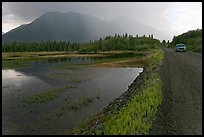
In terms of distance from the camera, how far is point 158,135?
1031 cm

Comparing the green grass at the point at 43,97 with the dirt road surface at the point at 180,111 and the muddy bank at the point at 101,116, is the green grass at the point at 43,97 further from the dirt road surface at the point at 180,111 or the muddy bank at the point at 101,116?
the dirt road surface at the point at 180,111

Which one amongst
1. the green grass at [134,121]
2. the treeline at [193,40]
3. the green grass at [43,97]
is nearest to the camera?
the green grass at [134,121]

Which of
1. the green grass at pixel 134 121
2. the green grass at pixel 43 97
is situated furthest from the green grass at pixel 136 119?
the green grass at pixel 43 97

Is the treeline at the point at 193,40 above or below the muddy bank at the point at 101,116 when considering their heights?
above

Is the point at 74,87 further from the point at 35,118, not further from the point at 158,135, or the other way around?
the point at 158,135

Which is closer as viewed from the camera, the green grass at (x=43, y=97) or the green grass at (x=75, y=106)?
the green grass at (x=75, y=106)

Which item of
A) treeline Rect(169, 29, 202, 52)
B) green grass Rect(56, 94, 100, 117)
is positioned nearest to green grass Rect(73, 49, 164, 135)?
green grass Rect(56, 94, 100, 117)

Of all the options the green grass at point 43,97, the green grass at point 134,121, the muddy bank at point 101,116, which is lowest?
the green grass at point 43,97

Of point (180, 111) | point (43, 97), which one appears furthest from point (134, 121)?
point (43, 97)

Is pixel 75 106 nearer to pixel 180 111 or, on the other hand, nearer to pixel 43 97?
pixel 43 97

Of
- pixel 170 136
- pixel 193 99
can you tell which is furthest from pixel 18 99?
pixel 170 136

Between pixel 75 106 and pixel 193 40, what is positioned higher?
pixel 193 40

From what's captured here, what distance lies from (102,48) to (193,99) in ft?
544

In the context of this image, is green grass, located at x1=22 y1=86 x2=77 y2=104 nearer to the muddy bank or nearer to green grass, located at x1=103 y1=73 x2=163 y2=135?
the muddy bank
